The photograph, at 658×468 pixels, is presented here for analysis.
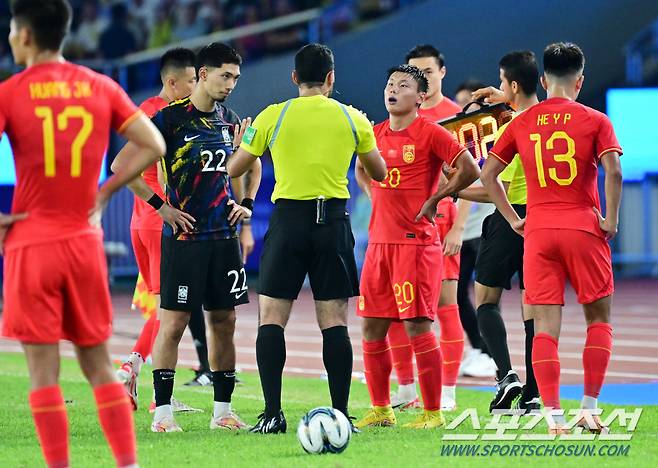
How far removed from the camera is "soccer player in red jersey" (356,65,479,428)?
798 centimetres

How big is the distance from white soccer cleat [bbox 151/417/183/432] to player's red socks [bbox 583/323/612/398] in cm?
254

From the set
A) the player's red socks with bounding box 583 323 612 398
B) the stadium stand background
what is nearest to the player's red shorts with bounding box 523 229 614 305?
the player's red socks with bounding box 583 323 612 398

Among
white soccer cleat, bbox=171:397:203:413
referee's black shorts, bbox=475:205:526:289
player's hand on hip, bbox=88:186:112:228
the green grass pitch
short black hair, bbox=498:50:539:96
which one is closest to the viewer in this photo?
player's hand on hip, bbox=88:186:112:228

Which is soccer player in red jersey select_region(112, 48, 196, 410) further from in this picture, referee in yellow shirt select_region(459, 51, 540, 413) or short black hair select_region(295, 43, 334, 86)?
referee in yellow shirt select_region(459, 51, 540, 413)

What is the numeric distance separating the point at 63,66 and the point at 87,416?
148 inches

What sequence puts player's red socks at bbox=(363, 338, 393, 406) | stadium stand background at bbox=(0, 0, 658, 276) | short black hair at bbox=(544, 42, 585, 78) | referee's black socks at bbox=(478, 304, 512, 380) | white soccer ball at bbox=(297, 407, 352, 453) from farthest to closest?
stadium stand background at bbox=(0, 0, 658, 276) → referee's black socks at bbox=(478, 304, 512, 380) → player's red socks at bbox=(363, 338, 393, 406) → short black hair at bbox=(544, 42, 585, 78) → white soccer ball at bbox=(297, 407, 352, 453)

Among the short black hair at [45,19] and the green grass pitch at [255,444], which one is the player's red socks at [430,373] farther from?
the short black hair at [45,19]

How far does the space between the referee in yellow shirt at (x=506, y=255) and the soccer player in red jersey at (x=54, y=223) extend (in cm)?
345

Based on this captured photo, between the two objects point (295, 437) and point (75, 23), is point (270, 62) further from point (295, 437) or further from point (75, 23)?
point (295, 437)

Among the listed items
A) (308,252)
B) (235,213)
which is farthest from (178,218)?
(308,252)

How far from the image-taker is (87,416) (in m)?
8.79

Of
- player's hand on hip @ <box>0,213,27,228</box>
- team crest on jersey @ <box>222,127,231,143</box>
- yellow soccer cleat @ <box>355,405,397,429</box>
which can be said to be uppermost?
team crest on jersey @ <box>222,127,231,143</box>

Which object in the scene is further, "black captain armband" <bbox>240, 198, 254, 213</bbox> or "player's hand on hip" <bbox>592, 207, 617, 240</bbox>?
"black captain armband" <bbox>240, 198, 254, 213</bbox>

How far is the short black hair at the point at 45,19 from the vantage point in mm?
5551
